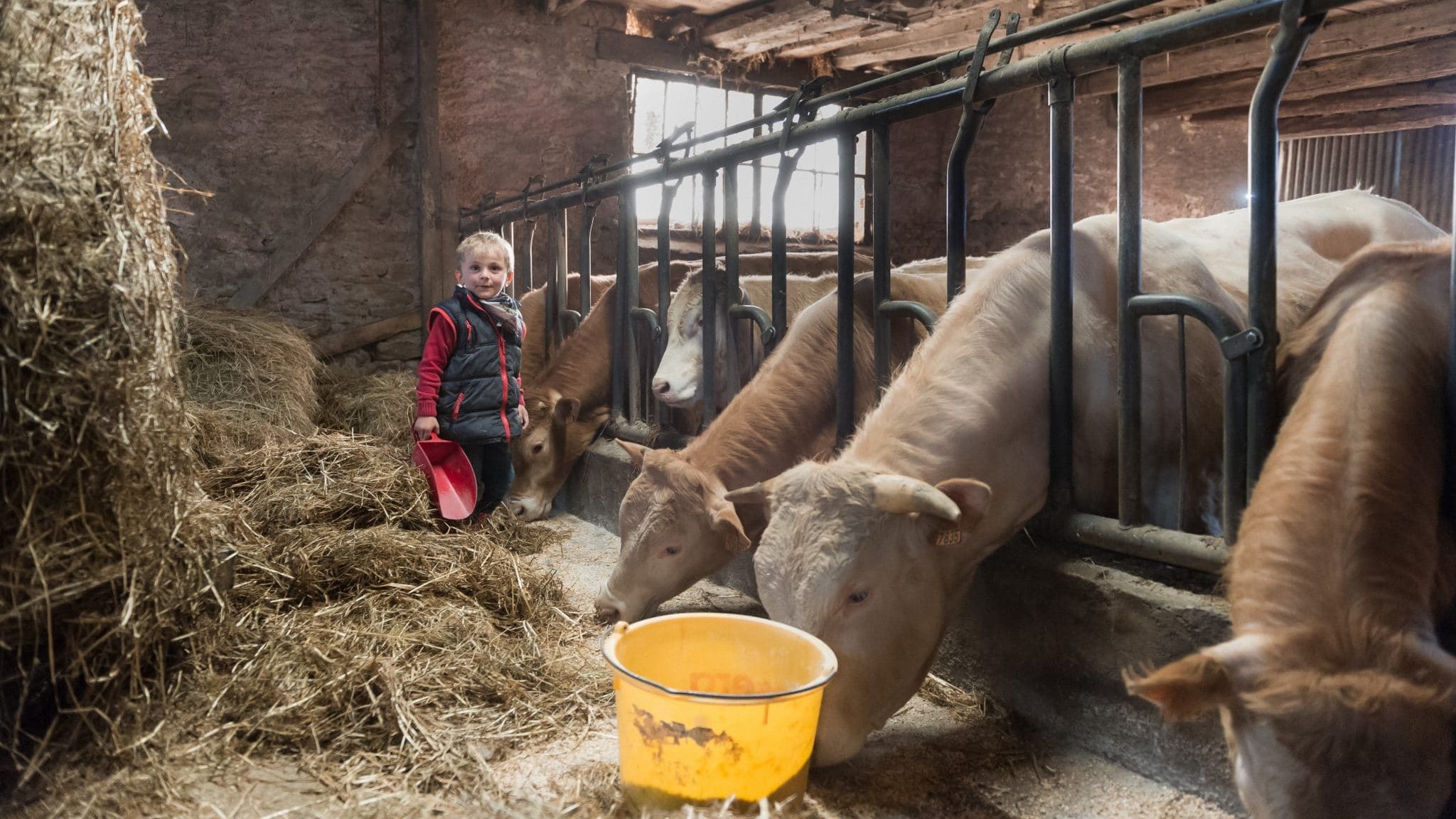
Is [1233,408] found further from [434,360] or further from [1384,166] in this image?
[1384,166]

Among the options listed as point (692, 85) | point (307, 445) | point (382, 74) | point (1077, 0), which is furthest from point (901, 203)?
point (307, 445)

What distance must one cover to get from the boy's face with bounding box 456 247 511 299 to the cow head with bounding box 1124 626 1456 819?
333 cm

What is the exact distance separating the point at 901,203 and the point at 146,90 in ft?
28.1

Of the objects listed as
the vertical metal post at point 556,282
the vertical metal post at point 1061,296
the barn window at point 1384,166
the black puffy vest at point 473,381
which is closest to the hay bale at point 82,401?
the black puffy vest at point 473,381

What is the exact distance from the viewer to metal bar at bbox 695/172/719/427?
393cm

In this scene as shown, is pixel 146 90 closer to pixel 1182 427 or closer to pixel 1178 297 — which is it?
pixel 1178 297

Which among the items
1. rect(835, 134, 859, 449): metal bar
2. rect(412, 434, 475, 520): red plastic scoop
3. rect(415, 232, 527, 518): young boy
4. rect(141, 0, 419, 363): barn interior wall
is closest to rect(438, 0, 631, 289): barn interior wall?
rect(141, 0, 419, 363): barn interior wall

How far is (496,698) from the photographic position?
2541 mm

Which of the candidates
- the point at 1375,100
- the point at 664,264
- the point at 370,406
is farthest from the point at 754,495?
the point at 1375,100

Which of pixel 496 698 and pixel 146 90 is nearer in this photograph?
pixel 146 90

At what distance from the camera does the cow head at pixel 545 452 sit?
498 centimetres

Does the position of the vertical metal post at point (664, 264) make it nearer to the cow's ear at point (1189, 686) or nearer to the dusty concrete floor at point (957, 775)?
the dusty concrete floor at point (957, 775)

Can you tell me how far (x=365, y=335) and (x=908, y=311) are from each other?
5372mm

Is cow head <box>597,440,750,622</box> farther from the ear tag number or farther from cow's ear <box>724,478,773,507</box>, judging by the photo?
the ear tag number
